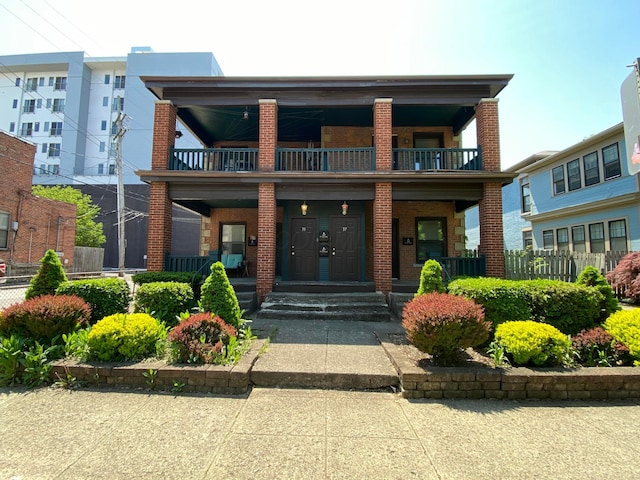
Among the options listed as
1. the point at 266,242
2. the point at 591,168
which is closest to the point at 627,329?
the point at 266,242

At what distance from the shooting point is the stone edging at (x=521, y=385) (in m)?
4.11

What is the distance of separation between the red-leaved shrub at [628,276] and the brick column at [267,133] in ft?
39.2

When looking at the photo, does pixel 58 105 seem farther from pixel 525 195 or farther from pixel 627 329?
pixel 627 329

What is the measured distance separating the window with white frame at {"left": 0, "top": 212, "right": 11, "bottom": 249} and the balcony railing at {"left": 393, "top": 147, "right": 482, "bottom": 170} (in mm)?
21159

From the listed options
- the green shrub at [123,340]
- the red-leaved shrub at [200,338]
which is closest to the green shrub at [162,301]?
the green shrub at [123,340]

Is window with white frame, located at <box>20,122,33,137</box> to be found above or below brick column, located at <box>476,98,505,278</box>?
Result: above

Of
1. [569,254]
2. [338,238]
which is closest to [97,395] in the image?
[338,238]

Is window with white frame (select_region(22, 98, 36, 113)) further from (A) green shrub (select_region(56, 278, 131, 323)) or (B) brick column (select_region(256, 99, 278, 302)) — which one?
(A) green shrub (select_region(56, 278, 131, 323))

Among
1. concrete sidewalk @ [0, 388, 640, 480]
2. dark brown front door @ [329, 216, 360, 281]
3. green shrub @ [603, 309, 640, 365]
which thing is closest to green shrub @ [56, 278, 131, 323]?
concrete sidewalk @ [0, 388, 640, 480]

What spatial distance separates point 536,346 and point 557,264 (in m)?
9.84

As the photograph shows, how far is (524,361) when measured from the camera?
4.38 m

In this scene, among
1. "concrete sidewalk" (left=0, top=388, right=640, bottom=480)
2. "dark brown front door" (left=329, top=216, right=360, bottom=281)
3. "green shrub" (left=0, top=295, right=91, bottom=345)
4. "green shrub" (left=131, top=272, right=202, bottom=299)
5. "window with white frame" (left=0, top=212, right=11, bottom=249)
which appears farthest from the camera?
"window with white frame" (left=0, top=212, right=11, bottom=249)

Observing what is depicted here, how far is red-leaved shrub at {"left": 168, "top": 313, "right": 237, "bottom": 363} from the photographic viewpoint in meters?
4.55

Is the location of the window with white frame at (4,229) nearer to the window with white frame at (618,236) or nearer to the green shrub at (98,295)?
the green shrub at (98,295)
